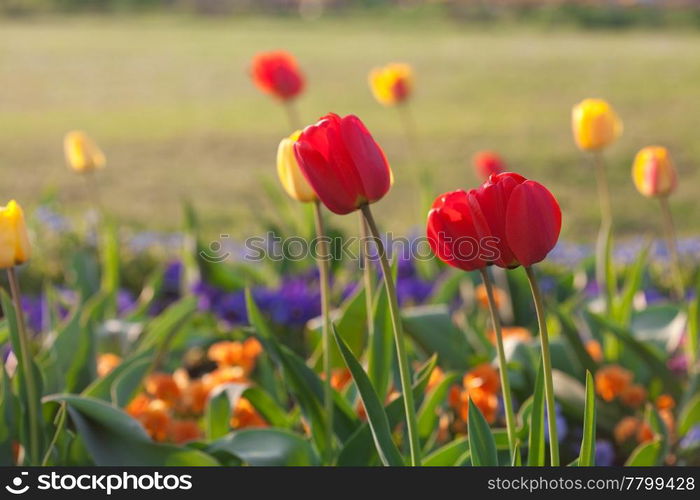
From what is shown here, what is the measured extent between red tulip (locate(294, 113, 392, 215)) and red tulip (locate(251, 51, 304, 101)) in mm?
1726

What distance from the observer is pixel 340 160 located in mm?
1462

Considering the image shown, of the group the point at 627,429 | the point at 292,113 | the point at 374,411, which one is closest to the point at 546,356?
the point at 374,411

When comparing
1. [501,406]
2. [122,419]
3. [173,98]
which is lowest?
[501,406]

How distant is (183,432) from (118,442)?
0.36 meters

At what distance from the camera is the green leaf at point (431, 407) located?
209 cm

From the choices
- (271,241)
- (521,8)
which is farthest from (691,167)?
(521,8)

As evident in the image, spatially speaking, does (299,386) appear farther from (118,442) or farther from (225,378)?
(225,378)

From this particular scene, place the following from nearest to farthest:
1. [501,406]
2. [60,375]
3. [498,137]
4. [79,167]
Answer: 1. [60,375]
2. [501,406]
3. [79,167]
4. [498,137]

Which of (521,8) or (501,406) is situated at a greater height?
(521,8)

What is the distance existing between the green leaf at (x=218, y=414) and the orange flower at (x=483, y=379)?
509mm

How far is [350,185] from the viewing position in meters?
1.47

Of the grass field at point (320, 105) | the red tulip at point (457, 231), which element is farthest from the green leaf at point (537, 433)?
the grass field at point (320, 105)
